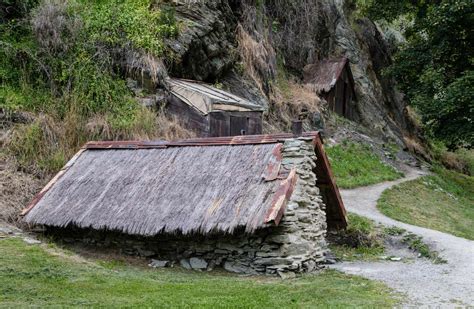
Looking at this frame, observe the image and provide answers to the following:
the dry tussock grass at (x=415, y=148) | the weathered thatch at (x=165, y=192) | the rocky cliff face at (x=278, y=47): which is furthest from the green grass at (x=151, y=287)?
the dry tussock grass at (x=415, y=148)

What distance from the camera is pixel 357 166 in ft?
77.8

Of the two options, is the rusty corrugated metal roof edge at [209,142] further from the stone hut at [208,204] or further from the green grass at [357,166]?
the green grass at [357,166]

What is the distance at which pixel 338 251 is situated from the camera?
1348cm

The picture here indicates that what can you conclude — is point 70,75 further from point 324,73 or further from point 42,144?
point 324,73

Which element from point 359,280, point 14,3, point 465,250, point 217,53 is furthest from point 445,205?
point 14,3

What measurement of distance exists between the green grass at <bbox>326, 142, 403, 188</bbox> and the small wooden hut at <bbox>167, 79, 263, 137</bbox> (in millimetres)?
5132

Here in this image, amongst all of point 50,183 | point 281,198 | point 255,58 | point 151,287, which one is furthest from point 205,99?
point 151,287

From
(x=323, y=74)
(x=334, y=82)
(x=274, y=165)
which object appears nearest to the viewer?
(x=274, y=165)

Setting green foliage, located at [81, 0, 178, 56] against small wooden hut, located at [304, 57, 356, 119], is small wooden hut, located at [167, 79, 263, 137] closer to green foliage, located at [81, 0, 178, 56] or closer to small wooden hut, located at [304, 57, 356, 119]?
green foliage, located at [81, 0, 178, 56]

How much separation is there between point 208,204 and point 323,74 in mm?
20221

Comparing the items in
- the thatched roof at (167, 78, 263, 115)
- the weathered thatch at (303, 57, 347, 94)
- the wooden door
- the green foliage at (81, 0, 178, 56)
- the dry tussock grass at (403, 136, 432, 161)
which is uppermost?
the green foliage at (81, 0, 178, 56)

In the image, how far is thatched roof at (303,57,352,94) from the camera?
93.9 feet

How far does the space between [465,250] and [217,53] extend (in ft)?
41.8

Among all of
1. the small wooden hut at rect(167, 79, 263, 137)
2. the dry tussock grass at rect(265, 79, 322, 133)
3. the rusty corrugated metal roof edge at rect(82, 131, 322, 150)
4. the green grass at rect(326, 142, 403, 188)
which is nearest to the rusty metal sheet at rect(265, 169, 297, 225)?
the rusty corrugated metal roof edge at rect(82, 131, 322, 150)
